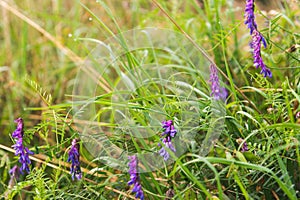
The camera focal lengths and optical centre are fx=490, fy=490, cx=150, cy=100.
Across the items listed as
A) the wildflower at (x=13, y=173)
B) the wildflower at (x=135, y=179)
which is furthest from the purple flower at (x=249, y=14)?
the wildflower at (x=13, y=173)

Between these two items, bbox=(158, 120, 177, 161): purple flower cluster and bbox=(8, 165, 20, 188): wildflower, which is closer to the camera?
bbox=(158, 120, 177, 161): purple flower cluster

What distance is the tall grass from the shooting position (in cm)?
128

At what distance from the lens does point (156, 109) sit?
1352 millimetres

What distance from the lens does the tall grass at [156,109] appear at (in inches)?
50.3

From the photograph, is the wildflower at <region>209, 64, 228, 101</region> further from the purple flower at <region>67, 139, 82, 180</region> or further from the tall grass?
the purple flower at <region>67, 139, 82, 180</region>

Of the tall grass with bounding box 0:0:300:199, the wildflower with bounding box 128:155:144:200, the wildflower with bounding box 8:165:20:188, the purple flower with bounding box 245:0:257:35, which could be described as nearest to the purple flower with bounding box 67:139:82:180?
the tall grass with bounding box 0:0:300:199

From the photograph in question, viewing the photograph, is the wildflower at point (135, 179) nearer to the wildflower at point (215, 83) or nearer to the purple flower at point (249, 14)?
the wildflower at point (215, 83)

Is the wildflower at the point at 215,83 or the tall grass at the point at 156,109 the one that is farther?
the wildflower at the point at 215,83

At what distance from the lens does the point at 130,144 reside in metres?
1.39

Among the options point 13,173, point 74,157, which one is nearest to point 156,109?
point 74,157

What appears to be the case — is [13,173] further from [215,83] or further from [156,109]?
[215,83]

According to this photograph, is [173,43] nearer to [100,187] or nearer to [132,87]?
[132,87]

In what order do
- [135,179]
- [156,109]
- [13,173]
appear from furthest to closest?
[13,173], [156,109], [135,179]

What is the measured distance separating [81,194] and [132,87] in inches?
17.0
